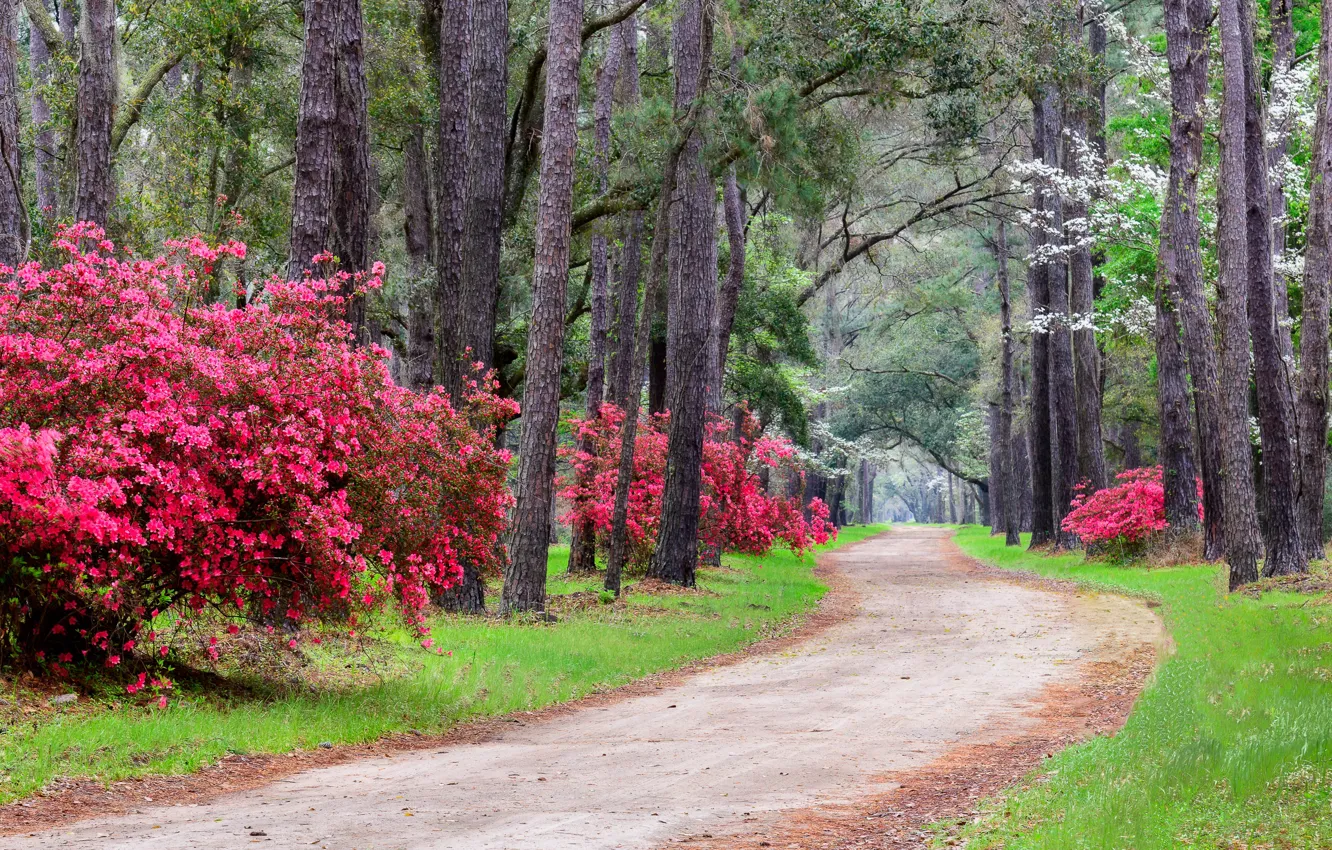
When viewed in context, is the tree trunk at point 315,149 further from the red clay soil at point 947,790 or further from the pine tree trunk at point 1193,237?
the pine tree trunk at point 1193,237

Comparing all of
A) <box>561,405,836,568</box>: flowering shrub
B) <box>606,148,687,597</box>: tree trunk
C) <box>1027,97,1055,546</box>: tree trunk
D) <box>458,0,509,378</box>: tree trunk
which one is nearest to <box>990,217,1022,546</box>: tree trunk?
<box>1027,97,1055,546</box>: tree trunk

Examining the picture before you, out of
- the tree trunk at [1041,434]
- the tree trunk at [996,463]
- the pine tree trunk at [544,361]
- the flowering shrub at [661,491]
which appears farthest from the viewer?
the tree trunk at [996,463]

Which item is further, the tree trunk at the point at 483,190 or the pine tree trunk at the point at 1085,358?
the pine tree trunk at the point at 1085,358

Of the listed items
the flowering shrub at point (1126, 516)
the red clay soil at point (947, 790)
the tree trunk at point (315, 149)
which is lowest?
the red clay soil at point (947, 790)

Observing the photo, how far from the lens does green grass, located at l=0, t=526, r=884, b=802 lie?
6832 millimetres

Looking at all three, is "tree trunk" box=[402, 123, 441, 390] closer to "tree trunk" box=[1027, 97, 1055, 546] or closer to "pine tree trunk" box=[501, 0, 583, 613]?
"pine tree trunk" box=[501, 0, 583, 613]

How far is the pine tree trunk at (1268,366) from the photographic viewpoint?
1673 cm

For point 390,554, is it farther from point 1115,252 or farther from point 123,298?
point 1115,252

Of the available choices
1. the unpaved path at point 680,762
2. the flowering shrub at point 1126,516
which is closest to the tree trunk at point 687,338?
the unpaved path at point 680,762

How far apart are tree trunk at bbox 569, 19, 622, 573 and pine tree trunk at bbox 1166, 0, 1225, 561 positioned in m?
9.52

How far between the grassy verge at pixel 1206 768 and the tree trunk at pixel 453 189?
891cm

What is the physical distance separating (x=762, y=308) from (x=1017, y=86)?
11678 mm

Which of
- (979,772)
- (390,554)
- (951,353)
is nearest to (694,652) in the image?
(390,554)

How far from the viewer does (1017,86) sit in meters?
19.1
